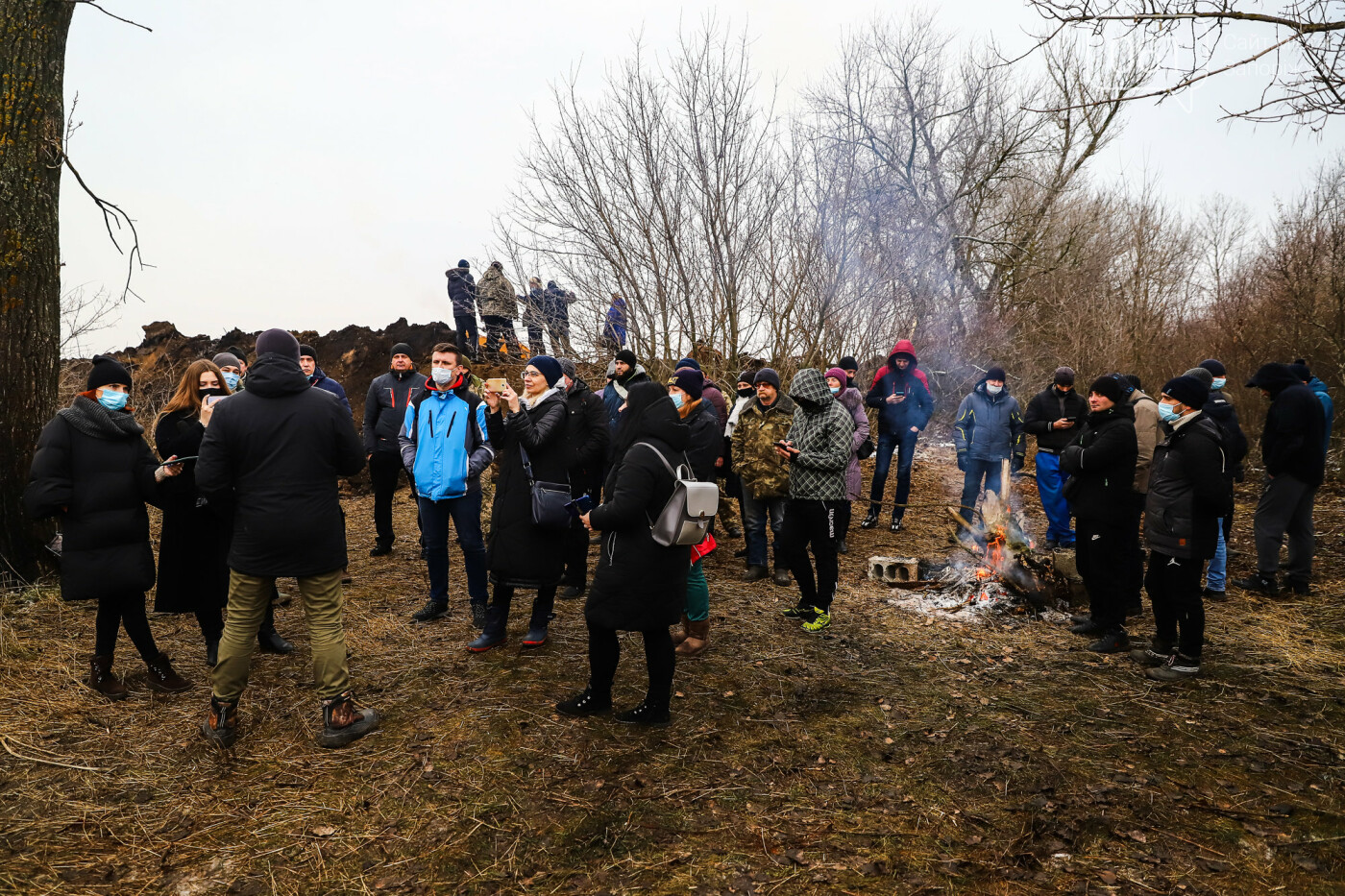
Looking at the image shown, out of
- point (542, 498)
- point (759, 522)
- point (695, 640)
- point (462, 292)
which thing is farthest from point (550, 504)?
point (462, 292)

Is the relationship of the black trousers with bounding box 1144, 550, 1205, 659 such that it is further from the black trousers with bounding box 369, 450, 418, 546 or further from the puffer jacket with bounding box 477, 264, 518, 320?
the puffer jacket with bounding box 477, 264, 518, 320

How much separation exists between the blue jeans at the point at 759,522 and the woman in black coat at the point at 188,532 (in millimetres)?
4636

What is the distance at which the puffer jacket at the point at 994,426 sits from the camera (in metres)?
8.62

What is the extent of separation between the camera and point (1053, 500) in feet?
28.1

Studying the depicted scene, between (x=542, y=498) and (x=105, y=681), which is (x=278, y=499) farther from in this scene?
(x=105, y=681)

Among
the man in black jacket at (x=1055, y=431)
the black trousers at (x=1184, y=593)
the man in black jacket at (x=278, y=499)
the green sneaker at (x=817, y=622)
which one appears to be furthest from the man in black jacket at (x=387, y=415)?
the black trousers at (x=1184, y=593)

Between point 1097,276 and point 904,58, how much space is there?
875cm

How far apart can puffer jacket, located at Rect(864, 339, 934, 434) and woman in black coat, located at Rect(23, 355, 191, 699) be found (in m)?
7.48

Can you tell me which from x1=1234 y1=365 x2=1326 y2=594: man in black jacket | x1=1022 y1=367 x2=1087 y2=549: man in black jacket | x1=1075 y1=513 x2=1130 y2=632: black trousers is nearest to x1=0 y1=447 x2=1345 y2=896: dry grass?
x1=1075 y1=513 x2=1130 y2=632: black trousers

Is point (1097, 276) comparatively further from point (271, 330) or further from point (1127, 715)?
point (271, 330)

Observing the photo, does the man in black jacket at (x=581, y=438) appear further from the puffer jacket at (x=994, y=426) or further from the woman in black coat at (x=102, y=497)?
the puffer jacket at (x=994, y=426)

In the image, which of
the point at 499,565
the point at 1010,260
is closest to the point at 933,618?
the point at 499,565

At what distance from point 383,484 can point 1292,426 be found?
8.64 metres

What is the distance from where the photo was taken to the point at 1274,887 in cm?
299
